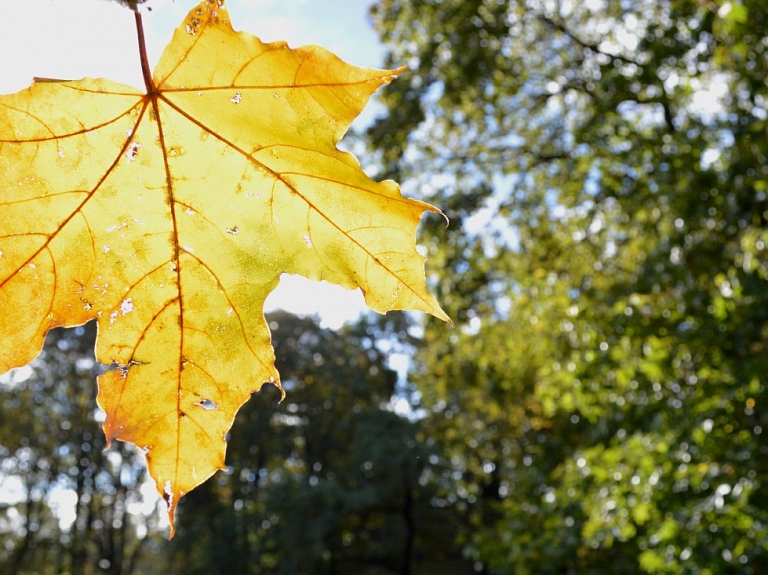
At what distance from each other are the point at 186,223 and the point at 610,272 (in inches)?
215

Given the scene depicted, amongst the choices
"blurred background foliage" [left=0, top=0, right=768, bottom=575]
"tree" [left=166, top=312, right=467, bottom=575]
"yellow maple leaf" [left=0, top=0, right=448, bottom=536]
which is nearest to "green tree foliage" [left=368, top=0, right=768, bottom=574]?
"blurred background foliage" [left=0, top=0, right=768, bottom=575]

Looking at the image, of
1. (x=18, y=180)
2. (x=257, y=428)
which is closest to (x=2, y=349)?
(x=18, y=180)

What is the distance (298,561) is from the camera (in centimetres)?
1333

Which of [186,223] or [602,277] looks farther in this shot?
[602,277]

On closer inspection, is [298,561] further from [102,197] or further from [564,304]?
[102,197]

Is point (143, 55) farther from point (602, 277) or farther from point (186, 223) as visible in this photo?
point (602, 277)

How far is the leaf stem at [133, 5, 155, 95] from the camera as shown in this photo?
48 centimetres

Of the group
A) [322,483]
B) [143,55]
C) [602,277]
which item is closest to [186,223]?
[143,55]

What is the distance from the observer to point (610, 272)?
566 centimetres

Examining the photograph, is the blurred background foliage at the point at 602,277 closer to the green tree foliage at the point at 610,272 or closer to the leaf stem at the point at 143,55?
the green tree foliage at the point at 610,272

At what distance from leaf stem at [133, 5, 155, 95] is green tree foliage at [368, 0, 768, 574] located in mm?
2515

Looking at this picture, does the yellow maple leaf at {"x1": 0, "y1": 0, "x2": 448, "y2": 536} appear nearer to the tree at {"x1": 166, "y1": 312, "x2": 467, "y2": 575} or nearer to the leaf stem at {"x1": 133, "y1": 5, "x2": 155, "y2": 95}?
the leaf stem at {"x1": 133, "y1": 5, "x2": 155, "y2": 95}

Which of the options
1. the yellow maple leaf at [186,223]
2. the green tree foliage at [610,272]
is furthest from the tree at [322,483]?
the yellow maple leaf at [186,223]

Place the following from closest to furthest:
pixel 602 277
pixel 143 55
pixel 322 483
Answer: pixel 143 55, pixel 602 277, pixel 322 483
